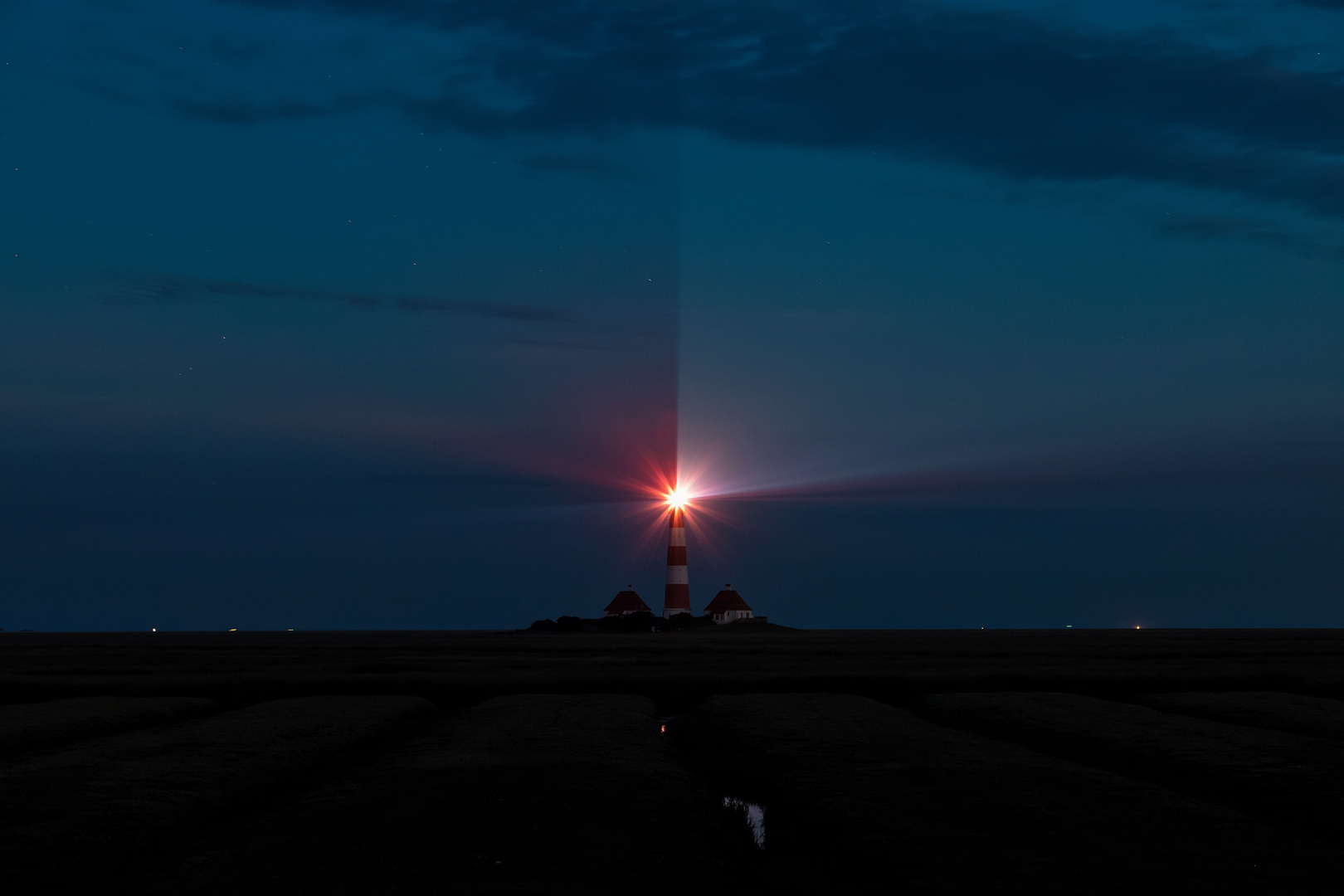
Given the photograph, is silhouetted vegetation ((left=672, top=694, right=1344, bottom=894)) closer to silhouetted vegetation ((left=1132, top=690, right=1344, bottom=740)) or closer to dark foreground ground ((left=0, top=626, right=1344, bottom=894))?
dark foreground ground ((left=0, top=626, right=1344, bottom=894))

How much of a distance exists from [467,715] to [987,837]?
24208mm

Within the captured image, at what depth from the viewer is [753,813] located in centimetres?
2356

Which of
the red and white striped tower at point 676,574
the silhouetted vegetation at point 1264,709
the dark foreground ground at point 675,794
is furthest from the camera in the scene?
the red and white striped tower at point 676,574

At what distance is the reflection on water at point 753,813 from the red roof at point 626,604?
115 m

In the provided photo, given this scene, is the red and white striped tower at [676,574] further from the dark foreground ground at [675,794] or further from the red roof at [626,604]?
the dark foreground ground at [675,794]

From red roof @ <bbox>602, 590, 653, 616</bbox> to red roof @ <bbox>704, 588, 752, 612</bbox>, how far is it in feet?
26.5

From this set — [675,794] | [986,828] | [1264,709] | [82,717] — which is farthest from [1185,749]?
[82,717]

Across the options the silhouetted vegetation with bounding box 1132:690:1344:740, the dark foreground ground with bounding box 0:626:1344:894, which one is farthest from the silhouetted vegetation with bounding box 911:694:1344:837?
the silhouetted vegetation with bounding box 1132:690:1344:740

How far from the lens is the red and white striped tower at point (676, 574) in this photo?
406 ft

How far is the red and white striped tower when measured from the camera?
123625 millimetres

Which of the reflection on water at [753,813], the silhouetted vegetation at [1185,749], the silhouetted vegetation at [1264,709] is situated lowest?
the reflection on water at [753,813]

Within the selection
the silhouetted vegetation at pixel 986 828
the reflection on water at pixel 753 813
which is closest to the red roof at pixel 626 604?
the silhouetted vegetation at pixel 986 828

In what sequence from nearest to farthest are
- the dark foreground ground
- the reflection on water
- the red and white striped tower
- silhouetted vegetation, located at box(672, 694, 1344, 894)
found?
silhouetted vegetation, located at box(672, 694, 1344, 894) < the dark foreground ground < the reflection on water < the red and white striped tower

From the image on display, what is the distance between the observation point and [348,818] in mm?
20656
